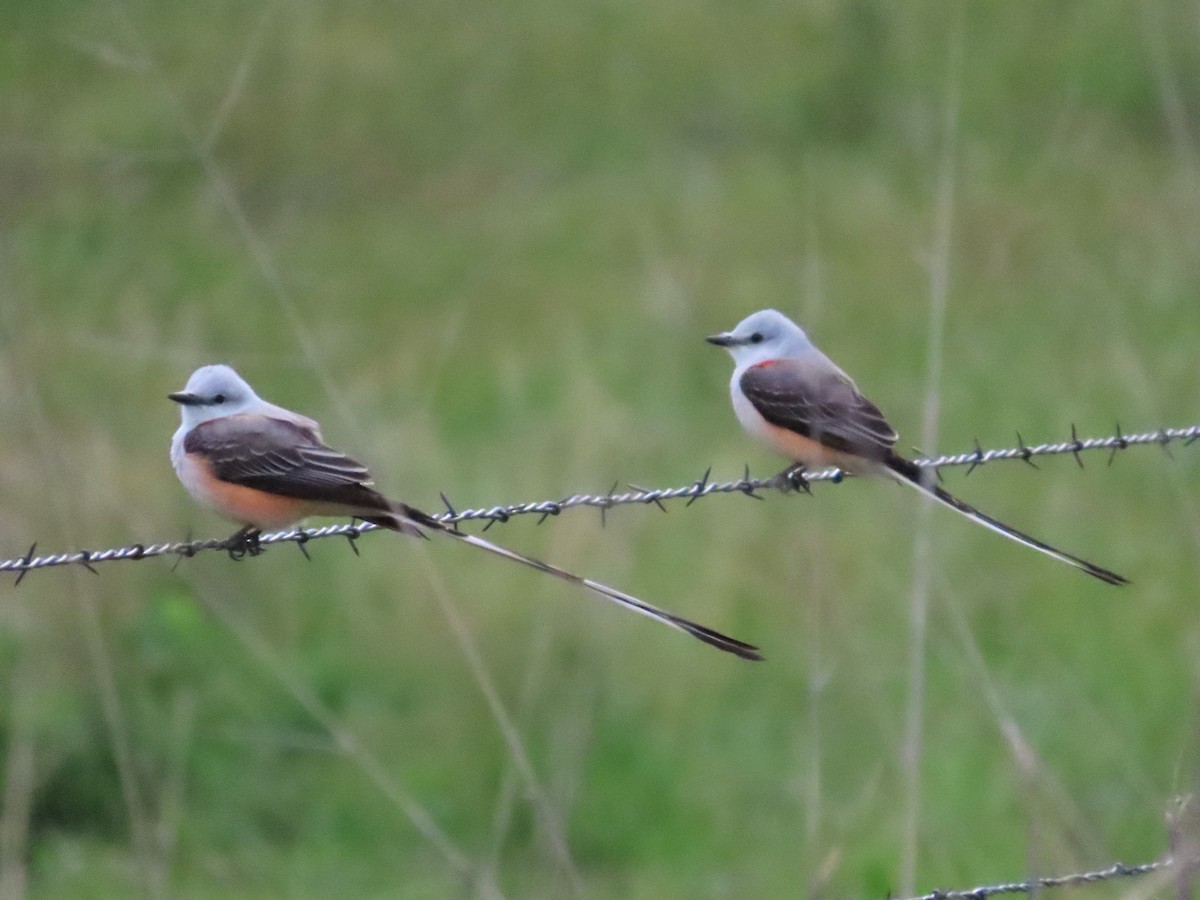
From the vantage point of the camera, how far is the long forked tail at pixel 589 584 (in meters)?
3.63

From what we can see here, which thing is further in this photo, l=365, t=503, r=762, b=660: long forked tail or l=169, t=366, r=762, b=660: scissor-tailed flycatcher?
l=169, t=366, r=762, b=660: scissor-tailed flycatcher

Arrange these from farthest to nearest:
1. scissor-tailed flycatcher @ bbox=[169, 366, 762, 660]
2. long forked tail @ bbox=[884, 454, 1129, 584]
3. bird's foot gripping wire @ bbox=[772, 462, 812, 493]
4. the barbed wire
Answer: bird's foot gripping wire @ bbox=[772, 462, 812, 493] < scissor-tailed flycatcher @ bbox=[169, 366, 762, 660] < long forked tail @ bbox=[884, 454, 1129, 584] < the barbed wire

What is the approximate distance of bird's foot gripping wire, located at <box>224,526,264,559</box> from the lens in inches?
188

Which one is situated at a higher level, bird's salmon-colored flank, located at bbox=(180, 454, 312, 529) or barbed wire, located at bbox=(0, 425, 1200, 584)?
bird's salmon-colored flank, located at bbox=(180, 454, 312, 529)

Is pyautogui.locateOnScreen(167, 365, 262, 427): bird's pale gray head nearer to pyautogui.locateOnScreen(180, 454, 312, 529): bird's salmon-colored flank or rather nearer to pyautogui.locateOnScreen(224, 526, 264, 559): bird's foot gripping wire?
pyautogui.locateOnScreen(180, 454, 312, 529): bird's salmon-colored flank

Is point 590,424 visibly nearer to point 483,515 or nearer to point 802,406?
point 802,406

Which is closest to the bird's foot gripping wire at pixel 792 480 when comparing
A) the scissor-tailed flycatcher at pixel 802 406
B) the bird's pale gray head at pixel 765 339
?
the scissor-tailed flycatcher at pixel 802 406

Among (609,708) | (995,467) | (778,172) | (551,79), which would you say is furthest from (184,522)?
(551,79)

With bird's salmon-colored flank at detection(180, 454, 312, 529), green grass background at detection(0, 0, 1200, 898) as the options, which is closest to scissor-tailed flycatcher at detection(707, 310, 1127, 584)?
green grass background at detection(0, 0, 1200, 898)

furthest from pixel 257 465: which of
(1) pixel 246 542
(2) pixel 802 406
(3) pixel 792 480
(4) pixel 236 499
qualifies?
(2) pixel 802 406

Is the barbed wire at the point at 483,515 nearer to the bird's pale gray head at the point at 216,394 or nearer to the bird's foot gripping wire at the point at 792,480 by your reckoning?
the bird's foot gripping wire at the point at 792,480

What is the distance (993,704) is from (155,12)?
14.9 m

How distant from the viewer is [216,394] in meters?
4.95

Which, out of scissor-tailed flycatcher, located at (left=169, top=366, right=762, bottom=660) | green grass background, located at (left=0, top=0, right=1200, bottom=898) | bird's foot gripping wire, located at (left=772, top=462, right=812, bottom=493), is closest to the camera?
scissor-tailed flycatcher, located at (left=169, top=366, right=762, bottom=660)
